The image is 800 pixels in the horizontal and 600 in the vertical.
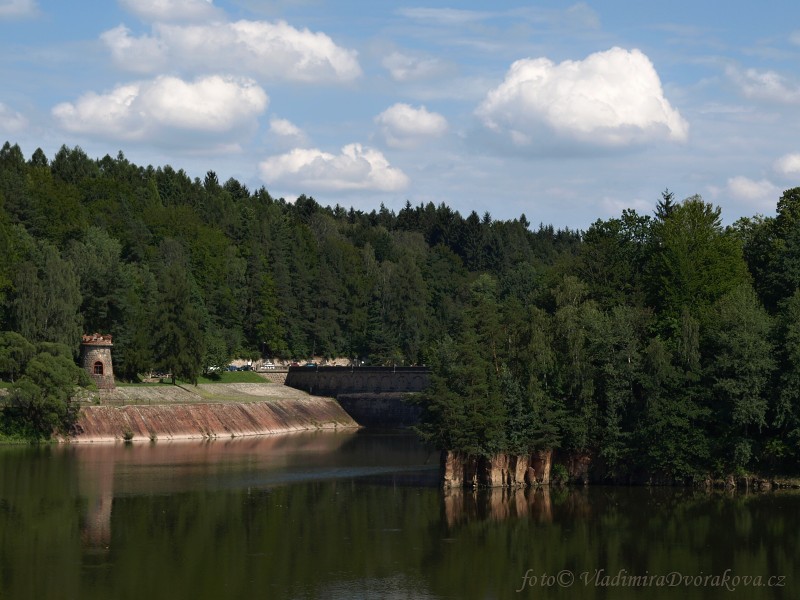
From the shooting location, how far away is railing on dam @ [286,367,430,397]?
14375cm

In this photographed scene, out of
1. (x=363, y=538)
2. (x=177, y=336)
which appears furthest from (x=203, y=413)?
(x=363, y=538)

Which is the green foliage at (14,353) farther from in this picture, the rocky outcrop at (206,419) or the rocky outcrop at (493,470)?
the rocky outcrop at (493,470)

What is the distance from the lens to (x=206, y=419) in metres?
120

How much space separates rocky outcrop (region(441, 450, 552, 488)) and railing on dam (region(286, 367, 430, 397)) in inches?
2497

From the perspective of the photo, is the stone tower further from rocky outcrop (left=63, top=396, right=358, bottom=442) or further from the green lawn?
the green lawn

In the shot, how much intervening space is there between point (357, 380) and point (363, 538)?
87186 mm

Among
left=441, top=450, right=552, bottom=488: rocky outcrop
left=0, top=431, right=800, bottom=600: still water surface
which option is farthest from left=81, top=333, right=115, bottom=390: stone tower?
left=441, top=450, right=552, bottom=488: rocky outcrop

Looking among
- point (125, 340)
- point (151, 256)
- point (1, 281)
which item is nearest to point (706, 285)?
point (125, 340)

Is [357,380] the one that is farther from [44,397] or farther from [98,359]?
[44,397]

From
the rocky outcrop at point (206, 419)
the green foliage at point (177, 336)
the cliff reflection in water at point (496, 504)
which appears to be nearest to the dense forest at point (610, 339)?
the green foliage at point (177, 336)

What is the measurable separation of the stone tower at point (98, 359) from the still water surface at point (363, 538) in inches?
1271

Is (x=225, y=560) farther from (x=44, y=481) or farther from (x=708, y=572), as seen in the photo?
(x=44, y=481)

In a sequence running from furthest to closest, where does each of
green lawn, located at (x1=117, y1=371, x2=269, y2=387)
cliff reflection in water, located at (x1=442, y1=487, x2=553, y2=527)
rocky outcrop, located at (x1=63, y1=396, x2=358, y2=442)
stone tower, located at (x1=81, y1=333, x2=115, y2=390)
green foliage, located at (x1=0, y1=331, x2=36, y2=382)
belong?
green lawn, located at (x1=117, y1=371, x2=269, y2=387) → stone tower, located at (x1=81, y1=333, x2=115, y2=390) → rocky outcrop, located at (x1=63, y1=396, x2=358, y2=442) → green foliage, located at (x1=0, y1=331, x2=36, y2=382) → cliff reflection in water, located at (x1=442, y1=487, x2=553, y2=527)

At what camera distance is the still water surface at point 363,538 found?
4988 centimetres
